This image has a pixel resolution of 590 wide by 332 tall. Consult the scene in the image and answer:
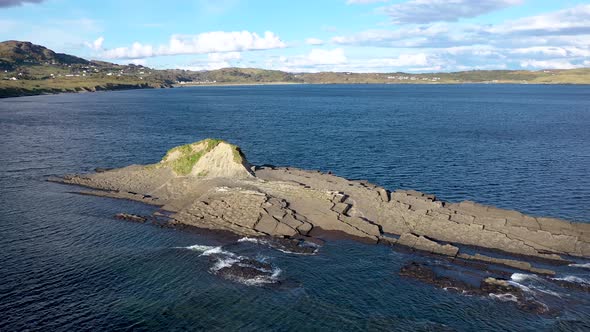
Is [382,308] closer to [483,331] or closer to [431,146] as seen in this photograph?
[483,331]

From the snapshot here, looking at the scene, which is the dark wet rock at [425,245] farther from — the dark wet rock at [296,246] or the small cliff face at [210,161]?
the small cliff face at [210,161]

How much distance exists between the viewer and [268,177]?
2682 inches

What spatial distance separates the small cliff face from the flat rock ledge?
151mm

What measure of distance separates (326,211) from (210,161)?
2131 cm

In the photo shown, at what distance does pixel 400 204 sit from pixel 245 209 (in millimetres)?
19175

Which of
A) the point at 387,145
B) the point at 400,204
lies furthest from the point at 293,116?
the point at 400,204

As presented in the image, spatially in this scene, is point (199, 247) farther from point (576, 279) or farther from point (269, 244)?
point (576, 279)

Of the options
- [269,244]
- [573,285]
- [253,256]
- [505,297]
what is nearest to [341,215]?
[269,244]

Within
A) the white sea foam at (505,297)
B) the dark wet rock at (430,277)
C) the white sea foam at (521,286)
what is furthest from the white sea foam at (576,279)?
the dark wet rock at (430,277)

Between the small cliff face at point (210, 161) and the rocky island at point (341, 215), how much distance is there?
156mm

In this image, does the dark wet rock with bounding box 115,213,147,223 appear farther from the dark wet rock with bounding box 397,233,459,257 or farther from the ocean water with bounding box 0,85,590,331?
the dark wet rock with bounding box 397,233,459,257

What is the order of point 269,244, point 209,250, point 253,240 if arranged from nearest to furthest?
point 209,250, point 269,244, point 253,240

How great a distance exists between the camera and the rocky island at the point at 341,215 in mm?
47531

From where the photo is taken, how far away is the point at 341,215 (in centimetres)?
5450
